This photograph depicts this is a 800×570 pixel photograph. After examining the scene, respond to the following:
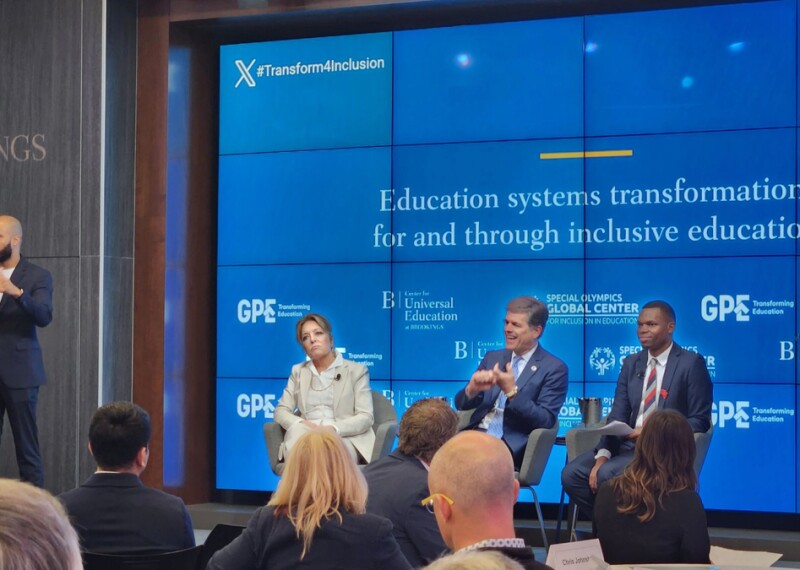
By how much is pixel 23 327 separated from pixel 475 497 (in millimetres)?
4665

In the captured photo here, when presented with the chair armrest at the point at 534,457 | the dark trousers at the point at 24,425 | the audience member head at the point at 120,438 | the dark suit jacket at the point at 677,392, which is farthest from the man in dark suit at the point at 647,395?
the dark trousers at the point at 24,425

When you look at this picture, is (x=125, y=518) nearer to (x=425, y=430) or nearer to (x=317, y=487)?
(x=317, y=487)

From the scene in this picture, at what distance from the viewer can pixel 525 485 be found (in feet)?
18.7

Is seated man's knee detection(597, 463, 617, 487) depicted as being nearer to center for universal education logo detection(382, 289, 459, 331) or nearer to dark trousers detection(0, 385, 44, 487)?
center for universal education logo detection(382, 289, 459, 331)

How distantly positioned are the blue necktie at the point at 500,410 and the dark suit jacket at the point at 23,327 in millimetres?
2685

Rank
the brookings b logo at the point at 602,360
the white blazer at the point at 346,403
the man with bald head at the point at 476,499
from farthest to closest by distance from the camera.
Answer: the brookings b logo at the point at 602,360 → the white blazer at the point at 346,403 → the man with bald head at the point at 476,499

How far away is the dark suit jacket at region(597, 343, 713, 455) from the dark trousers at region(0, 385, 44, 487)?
11.0 feet

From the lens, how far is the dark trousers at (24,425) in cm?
636

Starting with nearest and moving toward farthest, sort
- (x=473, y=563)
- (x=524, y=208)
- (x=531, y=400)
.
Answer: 1. (x=473, y=563)
2. (x=531, y=400)
3. (x=524, y=208)

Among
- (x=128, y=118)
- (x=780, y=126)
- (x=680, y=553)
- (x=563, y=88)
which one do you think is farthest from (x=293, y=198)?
(x=680, y=553)

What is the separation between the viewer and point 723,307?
6.48 meters

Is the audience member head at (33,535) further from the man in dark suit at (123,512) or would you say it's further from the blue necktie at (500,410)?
the blue necktie at (500,410)

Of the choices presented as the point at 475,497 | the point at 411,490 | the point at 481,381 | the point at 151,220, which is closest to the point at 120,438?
the point at 411,490

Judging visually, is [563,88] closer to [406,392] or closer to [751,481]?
[406,392]
